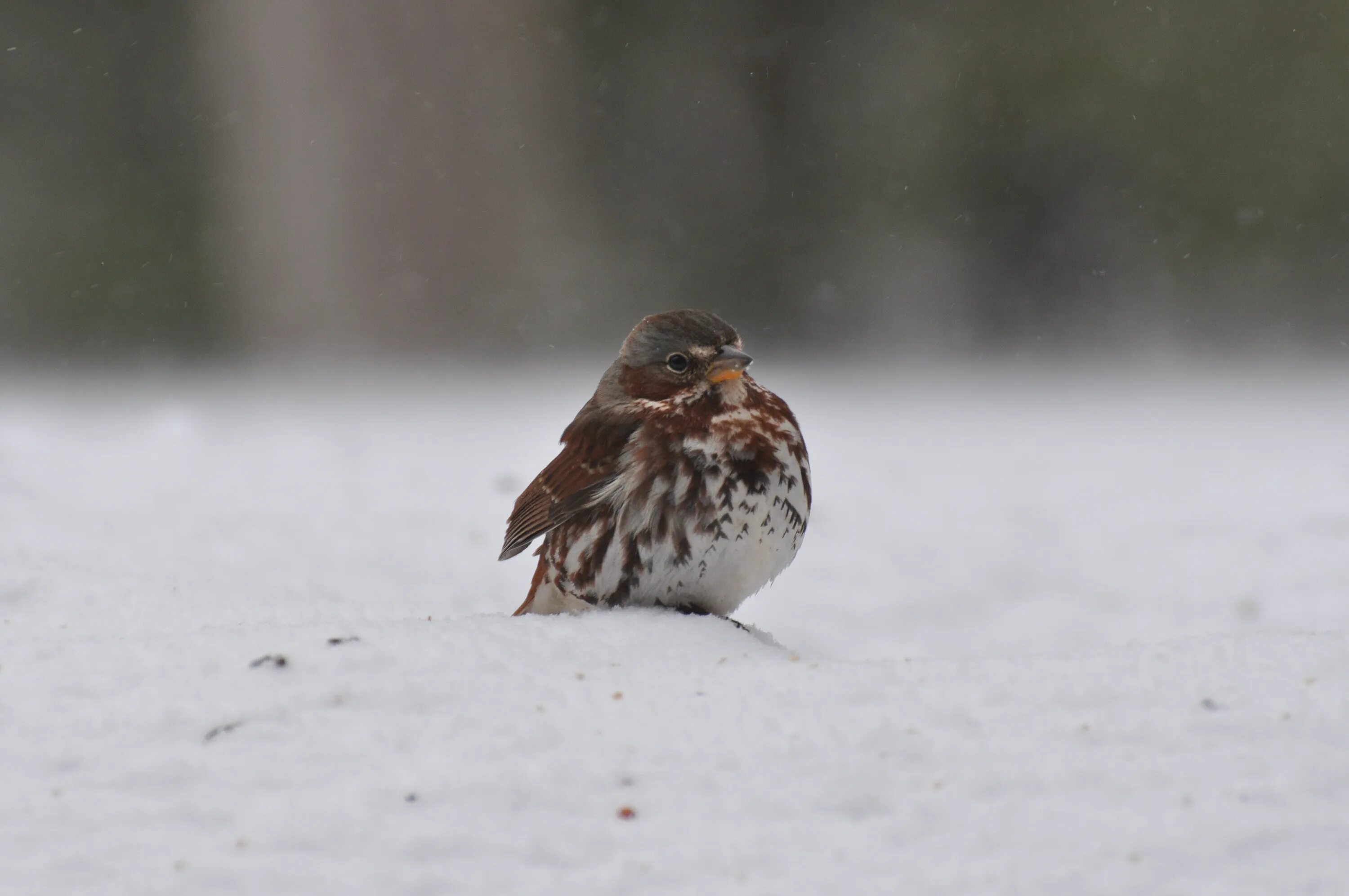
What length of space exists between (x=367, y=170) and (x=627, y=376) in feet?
27.8

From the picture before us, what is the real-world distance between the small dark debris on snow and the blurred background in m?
9.99

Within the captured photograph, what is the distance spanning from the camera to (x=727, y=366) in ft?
12.7

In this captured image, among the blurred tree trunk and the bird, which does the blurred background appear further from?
the bird

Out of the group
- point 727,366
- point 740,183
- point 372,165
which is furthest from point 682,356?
point 740,183

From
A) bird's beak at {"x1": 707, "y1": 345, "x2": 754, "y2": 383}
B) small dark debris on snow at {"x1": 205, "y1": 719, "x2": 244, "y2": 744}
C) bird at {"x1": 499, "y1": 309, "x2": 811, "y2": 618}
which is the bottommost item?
small dark debris on snow at {"x1": 205, "y1": 719, "x2": 244, "y2": 744}

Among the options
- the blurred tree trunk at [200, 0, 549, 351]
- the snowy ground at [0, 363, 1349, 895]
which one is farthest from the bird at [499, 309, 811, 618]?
the blurred tree trunk at [200, 0, 549, 351]

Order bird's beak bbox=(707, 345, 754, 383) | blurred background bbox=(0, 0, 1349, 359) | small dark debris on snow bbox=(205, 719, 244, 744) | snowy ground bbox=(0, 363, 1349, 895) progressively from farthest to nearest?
blurred background bbox=(0, 0, 1349, 359), bird's beak bbox=(707, 345, 754, 383), small dark debris on snow bbox=(205, 719, 244, 744), snowy ground bbox=(0, 363, 1349, 895)

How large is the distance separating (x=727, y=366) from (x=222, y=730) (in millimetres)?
1716

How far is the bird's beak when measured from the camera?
3.86 meters

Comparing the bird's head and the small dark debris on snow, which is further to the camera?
the bird's head

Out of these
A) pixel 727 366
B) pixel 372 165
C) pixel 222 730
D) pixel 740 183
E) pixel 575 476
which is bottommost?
pixel 222 730

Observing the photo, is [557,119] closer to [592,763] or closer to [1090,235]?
[1090,235]

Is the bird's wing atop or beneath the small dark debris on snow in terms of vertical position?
atop

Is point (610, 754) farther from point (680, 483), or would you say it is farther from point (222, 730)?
point (680, 483)
